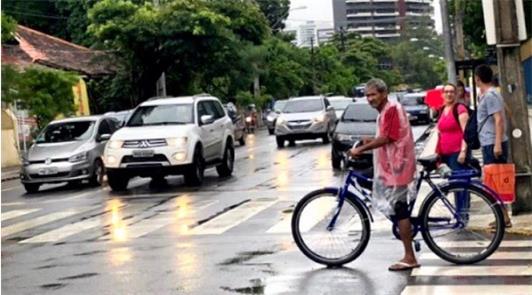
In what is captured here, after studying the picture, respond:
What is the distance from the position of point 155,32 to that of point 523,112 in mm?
31941

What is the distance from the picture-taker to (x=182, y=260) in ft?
33.2

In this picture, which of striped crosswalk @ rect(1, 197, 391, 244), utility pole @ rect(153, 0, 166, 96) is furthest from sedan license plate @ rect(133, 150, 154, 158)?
utility pole @ rect(153, 0, 166, 96)

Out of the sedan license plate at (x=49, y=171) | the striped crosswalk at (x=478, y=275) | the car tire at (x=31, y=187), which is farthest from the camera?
the car tire at (x=31, y=187)

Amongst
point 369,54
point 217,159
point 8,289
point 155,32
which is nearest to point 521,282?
point 8,289

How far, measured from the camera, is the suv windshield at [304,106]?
109ft

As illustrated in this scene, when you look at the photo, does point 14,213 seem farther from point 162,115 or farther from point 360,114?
point 360,114

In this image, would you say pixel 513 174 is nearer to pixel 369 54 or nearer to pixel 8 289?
pixel 8 289

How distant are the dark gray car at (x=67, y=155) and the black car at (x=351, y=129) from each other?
5.34 m

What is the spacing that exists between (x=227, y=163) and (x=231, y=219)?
839 cm

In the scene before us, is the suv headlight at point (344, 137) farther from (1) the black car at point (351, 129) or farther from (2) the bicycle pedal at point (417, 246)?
(2) the bicycle pedal at point (417, 246)

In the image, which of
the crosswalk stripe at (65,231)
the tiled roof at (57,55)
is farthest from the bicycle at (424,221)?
the tiled roof at (57,55)

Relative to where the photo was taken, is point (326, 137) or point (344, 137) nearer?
point (344, 137)

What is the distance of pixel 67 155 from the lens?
70.3ft

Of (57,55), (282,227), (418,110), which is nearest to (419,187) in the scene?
(282,227)
